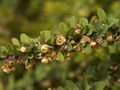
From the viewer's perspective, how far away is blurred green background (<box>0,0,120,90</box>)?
1.96 metres

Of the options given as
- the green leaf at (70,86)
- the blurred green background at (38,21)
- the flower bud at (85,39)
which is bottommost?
the green leaf at (70,86)

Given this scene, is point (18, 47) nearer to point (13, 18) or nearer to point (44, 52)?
point (44, 52)

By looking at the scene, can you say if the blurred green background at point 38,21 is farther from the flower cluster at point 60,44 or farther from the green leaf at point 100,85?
the flower cluster at point 60,44

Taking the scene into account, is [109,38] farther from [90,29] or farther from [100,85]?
[100,85]

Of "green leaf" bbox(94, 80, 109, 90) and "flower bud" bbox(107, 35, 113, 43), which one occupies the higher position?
"flower bud" bbox(107, 35, 113, 43)

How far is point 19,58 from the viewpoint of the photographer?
102 cm

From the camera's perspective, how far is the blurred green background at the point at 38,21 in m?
1.96

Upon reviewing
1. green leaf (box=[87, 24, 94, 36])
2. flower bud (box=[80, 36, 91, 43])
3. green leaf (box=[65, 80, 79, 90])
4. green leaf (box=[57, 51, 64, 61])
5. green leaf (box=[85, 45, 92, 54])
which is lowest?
green leaf (box=[65, 80, 79, 90])

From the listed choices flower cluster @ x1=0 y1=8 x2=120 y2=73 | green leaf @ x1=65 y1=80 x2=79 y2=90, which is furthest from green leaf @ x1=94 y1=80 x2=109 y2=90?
flower cluster @ x1=0 y1=8 x2=120 y2=73

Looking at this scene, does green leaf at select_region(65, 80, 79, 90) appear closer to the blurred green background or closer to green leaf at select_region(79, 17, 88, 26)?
green leaf at select_region(79, 17, 88, 26)

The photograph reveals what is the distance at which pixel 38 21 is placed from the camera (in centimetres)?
265

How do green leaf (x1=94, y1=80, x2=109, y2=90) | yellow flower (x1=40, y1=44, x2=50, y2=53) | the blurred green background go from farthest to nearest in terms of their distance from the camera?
the blurred green background → green leaf (x1=94, y1=80, x2=109, y2=90) → yellow flower (x1=40, y1=44, x2=50, y2=53)

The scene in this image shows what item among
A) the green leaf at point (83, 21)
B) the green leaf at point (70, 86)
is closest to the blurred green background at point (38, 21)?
the green leaf at point (70, 86)

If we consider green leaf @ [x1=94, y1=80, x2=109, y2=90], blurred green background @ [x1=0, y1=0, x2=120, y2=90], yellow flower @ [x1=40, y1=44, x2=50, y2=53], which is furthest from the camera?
blurred green background @ [x1=0, y1=0, x2=120, y2=90]
